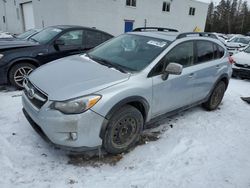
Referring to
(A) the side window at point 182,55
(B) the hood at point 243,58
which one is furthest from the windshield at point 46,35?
(B) the hood at point 243,58

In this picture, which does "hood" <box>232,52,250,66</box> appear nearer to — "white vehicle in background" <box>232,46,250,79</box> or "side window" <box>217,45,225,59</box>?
"white vehicle in background" <box>232,46,250,79</box>

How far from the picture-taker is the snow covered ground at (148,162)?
9.17 feet

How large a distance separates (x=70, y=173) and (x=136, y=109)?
1191 millimetres

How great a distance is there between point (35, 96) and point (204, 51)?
318 centimetres

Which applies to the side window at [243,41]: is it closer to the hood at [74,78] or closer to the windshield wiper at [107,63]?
the windshield wiper at [107,63]

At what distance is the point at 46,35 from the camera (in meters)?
6.13

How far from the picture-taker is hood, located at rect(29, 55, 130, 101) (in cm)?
280

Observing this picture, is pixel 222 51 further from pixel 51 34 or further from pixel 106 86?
pixel 51 34

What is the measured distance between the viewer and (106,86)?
2895mm

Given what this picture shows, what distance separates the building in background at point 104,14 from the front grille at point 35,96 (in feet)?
48.8

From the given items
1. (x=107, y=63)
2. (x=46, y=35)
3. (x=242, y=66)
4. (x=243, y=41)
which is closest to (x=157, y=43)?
(x=107, y=63)

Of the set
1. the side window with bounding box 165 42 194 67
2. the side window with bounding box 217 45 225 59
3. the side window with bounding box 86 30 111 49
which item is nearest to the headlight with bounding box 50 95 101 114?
the side window with bounding box 165 42 194 67

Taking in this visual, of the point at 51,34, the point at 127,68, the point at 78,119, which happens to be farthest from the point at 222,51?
the point at 51,34

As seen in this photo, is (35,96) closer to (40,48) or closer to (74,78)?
(74,78)
